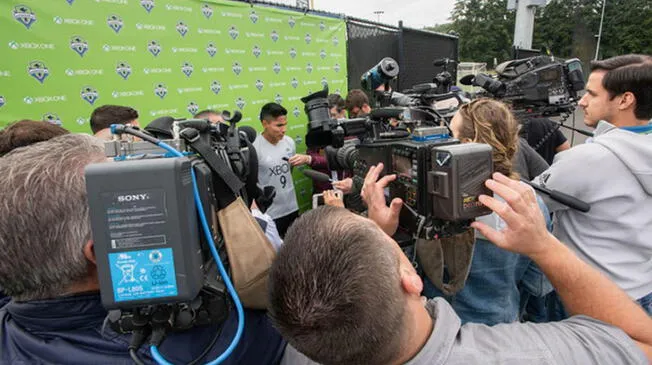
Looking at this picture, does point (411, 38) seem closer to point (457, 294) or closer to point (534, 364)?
point (457, 294)

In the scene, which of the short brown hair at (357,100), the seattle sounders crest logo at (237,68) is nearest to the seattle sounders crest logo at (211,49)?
the seattle sounders crest logo at (237,68)

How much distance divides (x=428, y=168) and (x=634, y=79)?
1363 millimetres

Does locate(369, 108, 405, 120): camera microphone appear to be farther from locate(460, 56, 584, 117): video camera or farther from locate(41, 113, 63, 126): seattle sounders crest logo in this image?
locate(41, 113, 63, 126): seattle sounders crest logo

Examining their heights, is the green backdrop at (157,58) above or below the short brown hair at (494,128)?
above

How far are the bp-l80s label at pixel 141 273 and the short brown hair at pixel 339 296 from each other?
0.70 ft

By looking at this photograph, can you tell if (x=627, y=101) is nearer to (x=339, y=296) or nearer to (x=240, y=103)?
(x=339, y=296)

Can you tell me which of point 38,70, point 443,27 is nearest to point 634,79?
point 38,70

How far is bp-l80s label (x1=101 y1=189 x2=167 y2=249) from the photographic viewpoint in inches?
25.2

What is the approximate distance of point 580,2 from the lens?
34062 mm

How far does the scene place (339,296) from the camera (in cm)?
71

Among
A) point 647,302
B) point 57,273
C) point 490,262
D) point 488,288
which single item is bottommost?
point 647,302

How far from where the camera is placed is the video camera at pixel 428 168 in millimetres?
914

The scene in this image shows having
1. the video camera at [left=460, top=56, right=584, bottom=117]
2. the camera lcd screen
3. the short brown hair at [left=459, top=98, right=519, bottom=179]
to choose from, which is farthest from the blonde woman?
the video camera at [left=460, top=56, right=584, bottom=117]

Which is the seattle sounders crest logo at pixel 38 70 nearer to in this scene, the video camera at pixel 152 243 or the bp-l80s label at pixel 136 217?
the video camera at pixel 152 243
